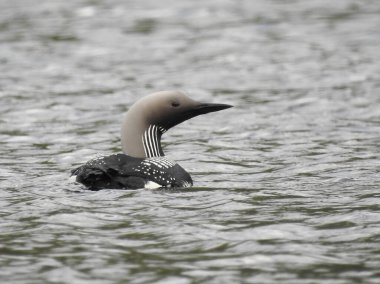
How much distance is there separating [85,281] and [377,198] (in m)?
2.62

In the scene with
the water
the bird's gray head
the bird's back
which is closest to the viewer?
the water

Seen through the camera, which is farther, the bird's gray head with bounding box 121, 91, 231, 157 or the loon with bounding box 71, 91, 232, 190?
the bird's gray head with bounding box 121, 91, 231, 157

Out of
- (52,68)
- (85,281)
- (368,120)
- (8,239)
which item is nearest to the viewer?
(85,281)

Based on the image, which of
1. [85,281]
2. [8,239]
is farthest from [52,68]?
[85,281]

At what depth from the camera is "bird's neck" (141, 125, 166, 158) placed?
7762mm

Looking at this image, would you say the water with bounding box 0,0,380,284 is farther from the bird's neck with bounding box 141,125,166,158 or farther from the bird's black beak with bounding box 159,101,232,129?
the bird's black beak with bounding box 159,101,232,129

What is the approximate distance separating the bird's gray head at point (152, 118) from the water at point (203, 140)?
1.50 feet

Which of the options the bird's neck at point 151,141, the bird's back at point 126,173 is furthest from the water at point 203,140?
the bird's neck at point 151,141

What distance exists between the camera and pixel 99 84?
1263 cm

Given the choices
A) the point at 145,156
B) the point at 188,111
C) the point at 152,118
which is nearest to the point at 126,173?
the point at 145,156

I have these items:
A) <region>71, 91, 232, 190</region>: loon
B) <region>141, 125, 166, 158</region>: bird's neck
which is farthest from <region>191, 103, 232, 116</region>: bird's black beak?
<region>141, 125, 166, 158</region>: bird's neck

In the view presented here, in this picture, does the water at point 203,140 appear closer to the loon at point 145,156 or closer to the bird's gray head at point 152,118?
the loon at point 145,156

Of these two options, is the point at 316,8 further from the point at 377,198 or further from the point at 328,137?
the point at 377,198

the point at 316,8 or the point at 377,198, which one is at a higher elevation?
the point at 316,8
